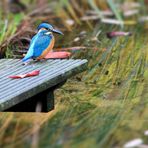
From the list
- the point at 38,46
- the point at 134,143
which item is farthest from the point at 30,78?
the point at 134,143

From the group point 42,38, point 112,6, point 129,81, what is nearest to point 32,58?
point 42,38

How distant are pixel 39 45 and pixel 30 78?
1.21ft

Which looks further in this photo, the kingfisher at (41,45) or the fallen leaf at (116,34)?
the fallen leaf at (116,34)

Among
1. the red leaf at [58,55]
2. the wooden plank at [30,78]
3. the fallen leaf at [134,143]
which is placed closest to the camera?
the fallen leaf at [134,143]

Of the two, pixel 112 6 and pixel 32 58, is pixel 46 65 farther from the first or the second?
pixel 112 6

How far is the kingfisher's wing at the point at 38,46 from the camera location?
412cm

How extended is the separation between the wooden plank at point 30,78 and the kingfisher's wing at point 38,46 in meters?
0.05

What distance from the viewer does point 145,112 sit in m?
3.70

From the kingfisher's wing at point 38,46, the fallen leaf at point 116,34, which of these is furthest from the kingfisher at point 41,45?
the fallen leaf at point 116,34

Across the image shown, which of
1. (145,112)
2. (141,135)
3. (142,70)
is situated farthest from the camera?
(142,70)

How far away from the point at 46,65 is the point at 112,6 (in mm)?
2326

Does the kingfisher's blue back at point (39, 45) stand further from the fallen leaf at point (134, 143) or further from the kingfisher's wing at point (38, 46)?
the fallen leaf at point (134, 143)

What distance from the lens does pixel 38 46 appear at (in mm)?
4148

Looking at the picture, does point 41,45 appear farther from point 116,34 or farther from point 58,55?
point 116,34
